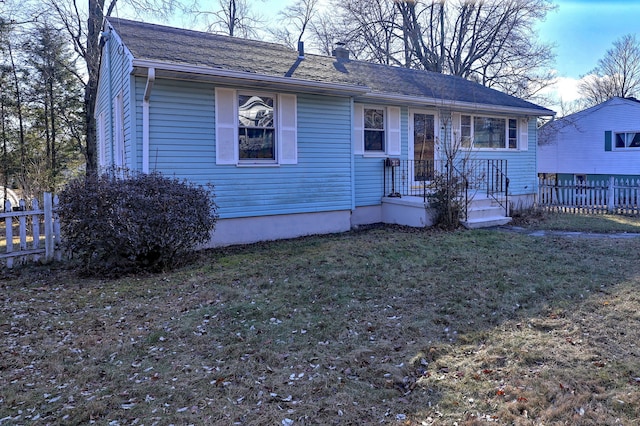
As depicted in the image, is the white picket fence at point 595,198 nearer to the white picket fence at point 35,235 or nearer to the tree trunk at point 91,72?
the white picket fence at point 35,235

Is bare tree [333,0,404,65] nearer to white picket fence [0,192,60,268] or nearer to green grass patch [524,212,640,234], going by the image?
green grass patch [524,212,640,234]

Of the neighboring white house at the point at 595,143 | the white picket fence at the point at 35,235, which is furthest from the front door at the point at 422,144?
the neighboring white house at the point at 595,143

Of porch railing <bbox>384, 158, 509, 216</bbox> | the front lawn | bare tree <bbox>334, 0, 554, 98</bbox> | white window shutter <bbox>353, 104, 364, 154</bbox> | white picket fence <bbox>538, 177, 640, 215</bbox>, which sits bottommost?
the front lawn

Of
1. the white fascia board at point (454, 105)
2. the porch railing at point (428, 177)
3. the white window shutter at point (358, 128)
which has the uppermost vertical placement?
the white fascia board at point (454, 105)

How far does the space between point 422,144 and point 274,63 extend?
15.1 feet

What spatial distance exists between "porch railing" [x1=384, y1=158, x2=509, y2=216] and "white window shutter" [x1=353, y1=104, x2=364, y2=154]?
84cm

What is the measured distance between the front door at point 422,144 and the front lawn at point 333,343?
5.33m

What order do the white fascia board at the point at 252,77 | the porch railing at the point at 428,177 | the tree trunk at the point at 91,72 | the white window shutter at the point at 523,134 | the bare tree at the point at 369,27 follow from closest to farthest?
the white fascia board at the point at 252,77 < the porch railing at the point at 428,177 < the white window shutter at the point at 523,134 < the tree trunk at the point at 91,72 < the bare tree at the point at 369,27

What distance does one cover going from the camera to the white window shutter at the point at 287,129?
8820 millimetres

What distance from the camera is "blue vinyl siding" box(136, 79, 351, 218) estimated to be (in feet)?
25.3

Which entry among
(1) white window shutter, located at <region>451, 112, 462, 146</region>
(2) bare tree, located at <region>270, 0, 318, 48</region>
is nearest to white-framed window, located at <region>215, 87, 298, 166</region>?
(1) white window shutter, located at <region>451, 112, 462, 146</region>

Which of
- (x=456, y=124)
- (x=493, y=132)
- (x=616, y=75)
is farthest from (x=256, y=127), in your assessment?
(x=616, y=75)

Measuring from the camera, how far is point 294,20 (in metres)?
26.3

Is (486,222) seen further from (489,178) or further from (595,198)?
(595,198)
